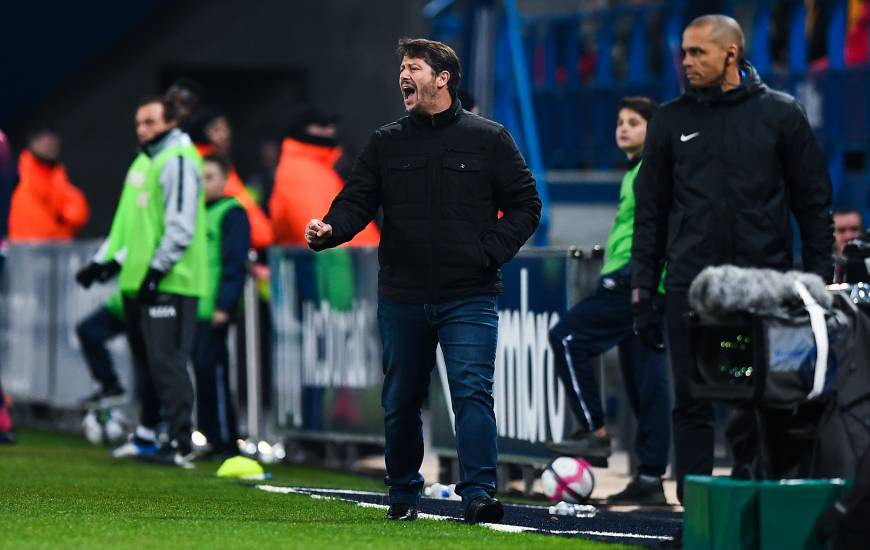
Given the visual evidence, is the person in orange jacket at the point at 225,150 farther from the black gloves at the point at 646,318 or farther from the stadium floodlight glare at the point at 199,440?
the black gloves at the point at 646,318

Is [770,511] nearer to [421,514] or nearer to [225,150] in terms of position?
[421,514]

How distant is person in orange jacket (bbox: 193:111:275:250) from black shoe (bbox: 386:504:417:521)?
5.67m

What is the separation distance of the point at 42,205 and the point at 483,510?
11.0 metres

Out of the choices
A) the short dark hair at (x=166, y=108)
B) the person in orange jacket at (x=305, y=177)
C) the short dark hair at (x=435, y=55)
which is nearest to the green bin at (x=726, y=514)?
the short dark hair at (x=435, y=55)

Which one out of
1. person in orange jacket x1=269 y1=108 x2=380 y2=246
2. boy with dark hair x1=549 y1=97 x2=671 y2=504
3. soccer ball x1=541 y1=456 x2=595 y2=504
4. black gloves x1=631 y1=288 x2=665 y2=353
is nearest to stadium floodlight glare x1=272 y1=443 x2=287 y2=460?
person in orange jacket x1=269 y1=108 x2=380 y2=246

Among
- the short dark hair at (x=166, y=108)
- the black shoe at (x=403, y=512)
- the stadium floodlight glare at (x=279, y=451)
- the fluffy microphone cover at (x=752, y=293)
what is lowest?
the stadium floodlight glare at (x=279, y=451)

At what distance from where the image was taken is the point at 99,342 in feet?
47.3

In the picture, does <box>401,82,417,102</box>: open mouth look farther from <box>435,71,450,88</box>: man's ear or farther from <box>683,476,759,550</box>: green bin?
<box>683,476,759,550</box>: green bin

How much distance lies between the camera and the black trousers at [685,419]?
773cm

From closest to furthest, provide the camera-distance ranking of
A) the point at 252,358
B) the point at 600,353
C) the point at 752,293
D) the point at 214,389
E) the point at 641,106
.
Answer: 1. the point at 752,293
2. the point at 600,353
3. the point at 641,106
4. the point at 214,389
5. the point at 252,358

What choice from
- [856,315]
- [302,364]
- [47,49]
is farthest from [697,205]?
[47,49]

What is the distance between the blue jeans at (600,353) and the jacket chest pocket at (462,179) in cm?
216

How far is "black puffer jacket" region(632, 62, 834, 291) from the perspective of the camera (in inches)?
300

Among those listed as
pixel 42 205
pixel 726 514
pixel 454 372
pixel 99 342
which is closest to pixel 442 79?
pixel 454 372
